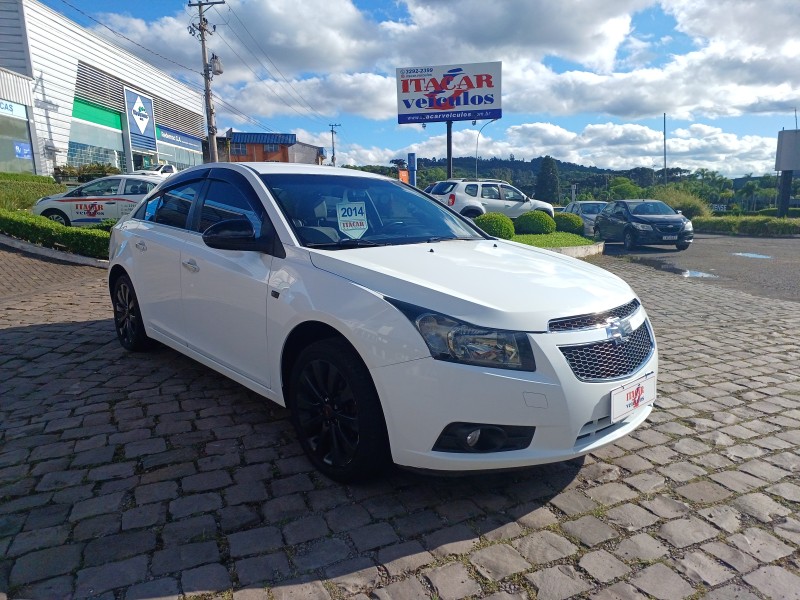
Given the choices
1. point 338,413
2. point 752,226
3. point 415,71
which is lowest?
point 338,413

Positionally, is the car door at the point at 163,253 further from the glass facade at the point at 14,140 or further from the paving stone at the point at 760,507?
the glass facade at the point at 14,140

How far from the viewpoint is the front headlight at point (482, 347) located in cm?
245

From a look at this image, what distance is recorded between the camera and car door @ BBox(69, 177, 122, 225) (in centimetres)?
1349

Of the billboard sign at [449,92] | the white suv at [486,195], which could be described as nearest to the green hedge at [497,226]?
the white suv at [486,195]

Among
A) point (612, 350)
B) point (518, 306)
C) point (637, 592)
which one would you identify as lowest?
point (637, 592)

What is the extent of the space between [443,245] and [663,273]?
9287 mm

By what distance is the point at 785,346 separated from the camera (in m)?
5.64

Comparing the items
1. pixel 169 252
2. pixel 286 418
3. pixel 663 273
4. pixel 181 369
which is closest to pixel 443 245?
pixel 286 418

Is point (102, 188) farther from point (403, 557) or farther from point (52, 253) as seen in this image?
point (403, 557)

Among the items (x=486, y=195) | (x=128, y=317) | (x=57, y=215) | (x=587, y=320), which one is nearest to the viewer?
(x=587, y=320)

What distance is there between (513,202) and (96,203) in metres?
12.2

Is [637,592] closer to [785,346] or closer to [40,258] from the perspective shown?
[785,346]

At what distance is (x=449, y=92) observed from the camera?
22.5 meters

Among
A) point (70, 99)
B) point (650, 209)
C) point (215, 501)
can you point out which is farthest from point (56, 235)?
point (70, 99)
